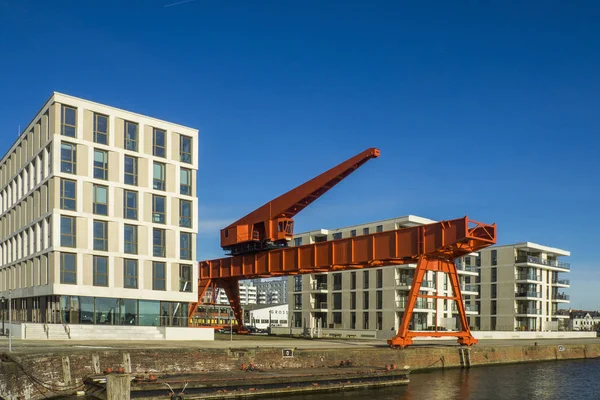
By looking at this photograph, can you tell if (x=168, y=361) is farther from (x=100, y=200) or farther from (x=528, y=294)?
(x=528, y=294)

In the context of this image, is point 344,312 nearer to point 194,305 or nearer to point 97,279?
point 194,305

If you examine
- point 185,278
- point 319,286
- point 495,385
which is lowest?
point 495,385

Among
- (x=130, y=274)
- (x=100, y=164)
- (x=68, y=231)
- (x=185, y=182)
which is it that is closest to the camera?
(x=68, y=231)

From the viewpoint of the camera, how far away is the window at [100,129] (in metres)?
48.1

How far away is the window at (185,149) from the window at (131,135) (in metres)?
4.00

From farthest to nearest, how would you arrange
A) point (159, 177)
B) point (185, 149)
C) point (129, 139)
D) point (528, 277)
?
1. point (528, 277)
2. point (185, 149)
3. point (159, 177)
4. point (129, 139)

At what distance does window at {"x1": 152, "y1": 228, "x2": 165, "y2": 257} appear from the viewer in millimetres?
50688

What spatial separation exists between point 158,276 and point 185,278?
2445 mm

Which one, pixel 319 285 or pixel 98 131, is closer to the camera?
pixel 98 131

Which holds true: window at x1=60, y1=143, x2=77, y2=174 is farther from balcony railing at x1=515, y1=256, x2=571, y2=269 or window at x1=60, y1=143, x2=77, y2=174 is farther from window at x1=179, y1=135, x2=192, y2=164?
balcony railing at x1=515, y1=256, x2=571, y2=269

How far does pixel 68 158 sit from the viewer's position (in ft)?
153

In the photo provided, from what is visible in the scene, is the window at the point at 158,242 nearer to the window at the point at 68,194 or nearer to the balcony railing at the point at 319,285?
the window at the point at 68,194

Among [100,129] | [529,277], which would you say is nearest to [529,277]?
[529,277]

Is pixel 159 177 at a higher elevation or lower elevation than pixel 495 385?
higher
